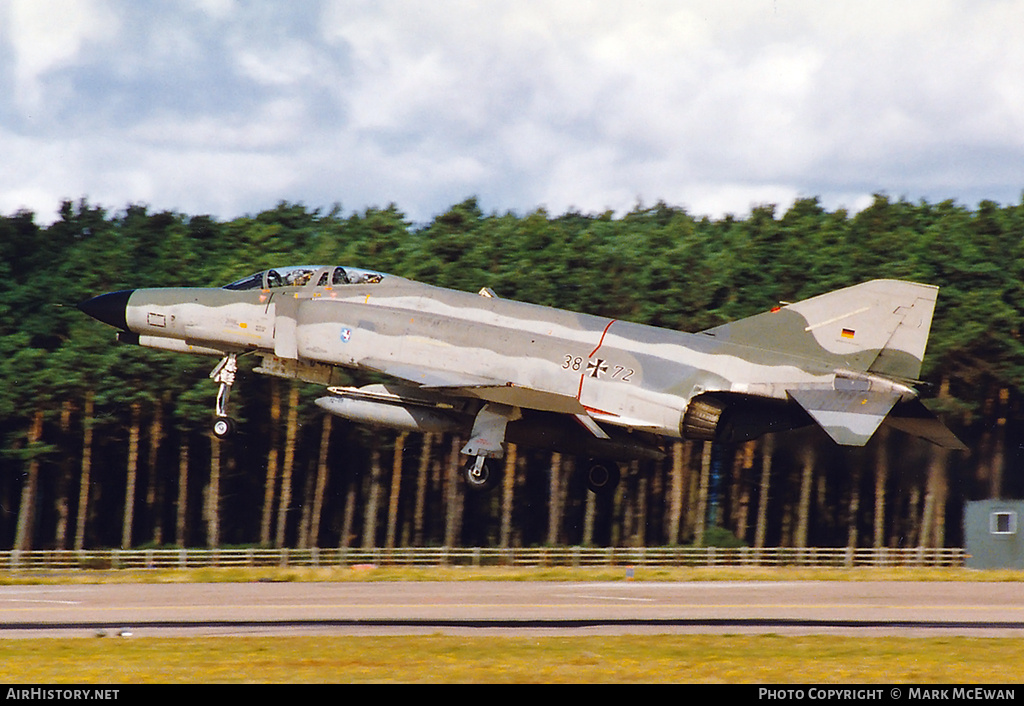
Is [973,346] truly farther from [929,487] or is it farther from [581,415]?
[581,415]

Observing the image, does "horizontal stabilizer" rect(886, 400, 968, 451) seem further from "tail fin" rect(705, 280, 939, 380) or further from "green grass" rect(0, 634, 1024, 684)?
"green grass" rect(0, 634, 1024, 684)

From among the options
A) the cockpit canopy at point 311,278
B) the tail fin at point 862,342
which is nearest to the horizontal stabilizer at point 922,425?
the tail fin at point 862,342

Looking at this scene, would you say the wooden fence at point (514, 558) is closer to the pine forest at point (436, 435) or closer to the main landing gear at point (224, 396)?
the pine forest at point (436, 435)

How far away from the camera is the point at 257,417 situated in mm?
53750

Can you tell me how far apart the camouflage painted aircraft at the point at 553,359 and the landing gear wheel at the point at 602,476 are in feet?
0.12

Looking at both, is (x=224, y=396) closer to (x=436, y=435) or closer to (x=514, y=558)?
(x=514, y=558)

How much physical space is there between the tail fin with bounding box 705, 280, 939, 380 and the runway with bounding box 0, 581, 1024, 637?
15.9 feet

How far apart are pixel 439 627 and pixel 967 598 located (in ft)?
35.6

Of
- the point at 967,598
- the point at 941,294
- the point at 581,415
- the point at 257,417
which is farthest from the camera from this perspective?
the point at 257,417

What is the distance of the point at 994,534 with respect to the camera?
33.8 m

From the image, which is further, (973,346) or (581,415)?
(973,346)

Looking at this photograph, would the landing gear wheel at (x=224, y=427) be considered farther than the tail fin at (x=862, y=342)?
Yes

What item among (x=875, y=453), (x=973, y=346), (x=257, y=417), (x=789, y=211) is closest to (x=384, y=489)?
(x=257, y=417)

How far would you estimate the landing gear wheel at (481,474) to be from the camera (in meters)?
27.9
